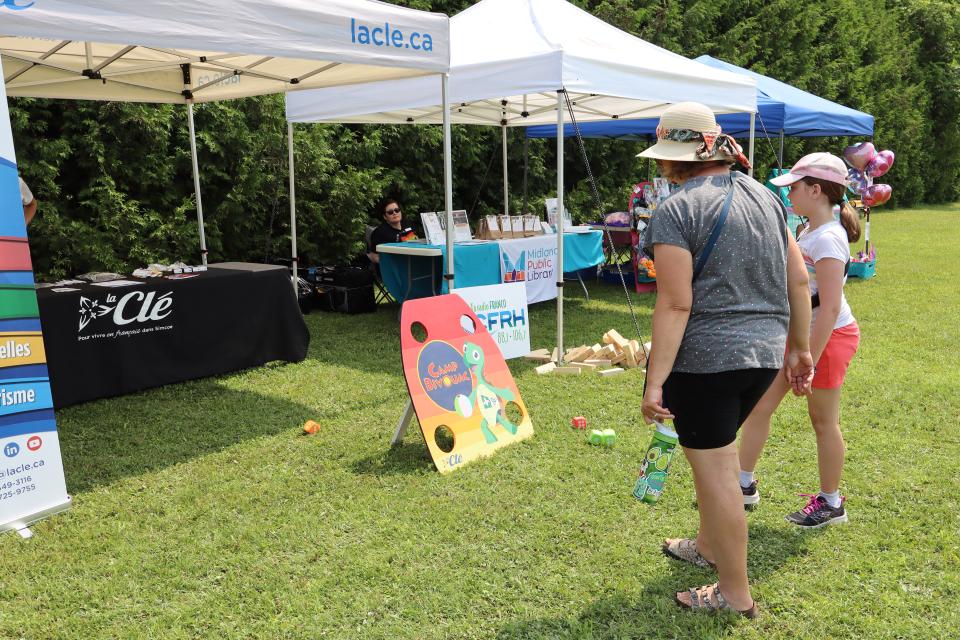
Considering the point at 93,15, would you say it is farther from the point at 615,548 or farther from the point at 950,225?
the point at 950,225

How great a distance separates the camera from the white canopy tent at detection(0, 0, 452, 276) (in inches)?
132

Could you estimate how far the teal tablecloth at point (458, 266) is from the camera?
276 inches

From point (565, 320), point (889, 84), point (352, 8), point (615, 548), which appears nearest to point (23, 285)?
point (352, 8)

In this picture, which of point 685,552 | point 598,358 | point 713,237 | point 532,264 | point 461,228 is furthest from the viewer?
point 532,264

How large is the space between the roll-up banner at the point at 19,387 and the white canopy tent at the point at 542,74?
254 cm

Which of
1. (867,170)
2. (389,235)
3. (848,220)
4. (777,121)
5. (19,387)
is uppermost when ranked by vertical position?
(777,121)

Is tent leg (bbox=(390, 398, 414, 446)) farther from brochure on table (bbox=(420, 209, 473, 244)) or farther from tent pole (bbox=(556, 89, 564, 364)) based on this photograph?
brochure on table (bbox=(420, 209, 473, 244))

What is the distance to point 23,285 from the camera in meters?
3.26

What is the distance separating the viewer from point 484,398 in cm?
429

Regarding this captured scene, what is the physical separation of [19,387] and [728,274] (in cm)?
287

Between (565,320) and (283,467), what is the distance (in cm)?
434

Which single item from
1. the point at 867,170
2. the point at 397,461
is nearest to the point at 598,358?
the point at 397,461

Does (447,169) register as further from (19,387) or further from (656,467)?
(656,467)

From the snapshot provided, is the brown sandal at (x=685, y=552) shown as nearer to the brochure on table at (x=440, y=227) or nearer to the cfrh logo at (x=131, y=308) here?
the cfrh logo at (x=131, y=308)
